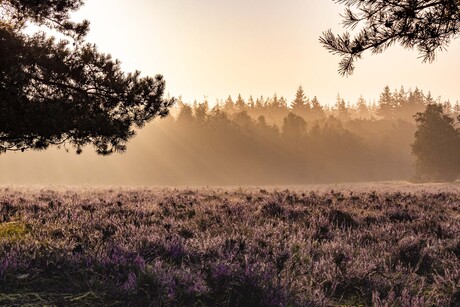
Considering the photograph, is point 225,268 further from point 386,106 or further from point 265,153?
point 386,106

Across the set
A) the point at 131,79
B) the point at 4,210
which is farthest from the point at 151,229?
the point at 4,210

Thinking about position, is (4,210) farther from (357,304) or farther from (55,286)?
(357,304)

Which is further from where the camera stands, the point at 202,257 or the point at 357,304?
the point at 202,257

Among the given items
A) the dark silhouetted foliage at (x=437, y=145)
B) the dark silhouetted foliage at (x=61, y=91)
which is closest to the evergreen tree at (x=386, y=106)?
the dark silhouetted foliage at (x=437, y=145)

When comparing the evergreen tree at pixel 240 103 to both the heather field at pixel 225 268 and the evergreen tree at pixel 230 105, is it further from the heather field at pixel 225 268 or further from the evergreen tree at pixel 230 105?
the heather field at pixel 225 268

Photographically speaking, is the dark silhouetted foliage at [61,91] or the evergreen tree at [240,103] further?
the evergreen tree at [240,103]

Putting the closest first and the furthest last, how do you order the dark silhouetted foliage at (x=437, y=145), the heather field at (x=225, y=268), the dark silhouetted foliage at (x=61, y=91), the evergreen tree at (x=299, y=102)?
the heather field at (x=225, y=268)
the dark silhouetted foliage at (x=61, y=91)
the dark silhouetted foliage at (x=437, y=145)
the evergreen tree at (x=299, y=102)

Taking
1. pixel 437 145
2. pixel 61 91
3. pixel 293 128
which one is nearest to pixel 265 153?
pixel 293 128

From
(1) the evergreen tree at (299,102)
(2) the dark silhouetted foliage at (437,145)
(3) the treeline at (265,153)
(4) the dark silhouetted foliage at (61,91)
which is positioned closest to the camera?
(4) the dark silhouetted foliage at (61,91)

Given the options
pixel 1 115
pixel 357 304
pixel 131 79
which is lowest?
pixel 357 304

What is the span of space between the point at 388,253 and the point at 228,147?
78.5 metres

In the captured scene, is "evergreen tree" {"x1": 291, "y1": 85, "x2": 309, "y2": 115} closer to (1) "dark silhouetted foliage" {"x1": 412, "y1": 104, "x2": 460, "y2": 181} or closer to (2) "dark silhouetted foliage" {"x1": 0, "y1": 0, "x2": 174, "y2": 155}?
(1) "dark silhouetted foliage" {"x1": 412, "y1": 104, "x2": 460, "y2": 181}

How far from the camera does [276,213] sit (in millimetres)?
9484

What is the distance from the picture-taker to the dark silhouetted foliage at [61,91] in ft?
25.3
